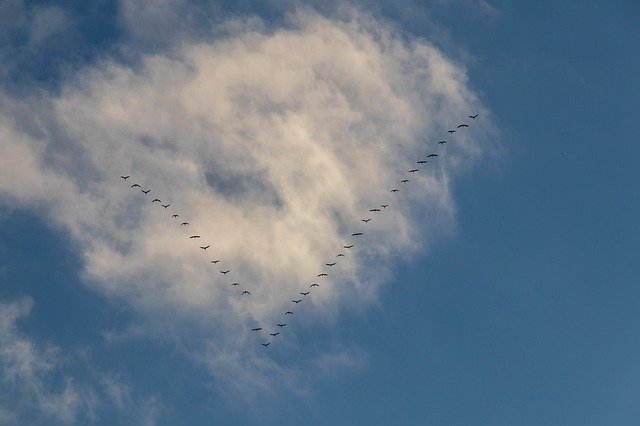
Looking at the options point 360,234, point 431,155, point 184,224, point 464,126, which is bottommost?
point 360,234

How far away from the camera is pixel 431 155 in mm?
186375

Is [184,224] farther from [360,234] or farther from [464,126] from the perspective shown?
[464,126]

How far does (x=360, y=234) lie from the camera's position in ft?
630

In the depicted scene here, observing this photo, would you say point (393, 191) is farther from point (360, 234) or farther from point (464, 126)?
point (464, 126)

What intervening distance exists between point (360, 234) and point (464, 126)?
73.4 m

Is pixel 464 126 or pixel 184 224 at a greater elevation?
pixel 464 126

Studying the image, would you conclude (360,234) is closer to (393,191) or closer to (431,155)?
(393,191)

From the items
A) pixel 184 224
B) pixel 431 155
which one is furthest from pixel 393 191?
pixel 184 224

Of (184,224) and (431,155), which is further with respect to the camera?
(184,224)

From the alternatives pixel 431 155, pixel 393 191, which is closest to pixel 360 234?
pixel 393 191

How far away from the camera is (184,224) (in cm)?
19888

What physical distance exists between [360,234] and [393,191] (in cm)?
2675

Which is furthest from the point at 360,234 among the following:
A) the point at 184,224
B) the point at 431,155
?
the point at 184,224

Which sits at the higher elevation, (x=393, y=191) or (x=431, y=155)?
(x=431, y=155)
